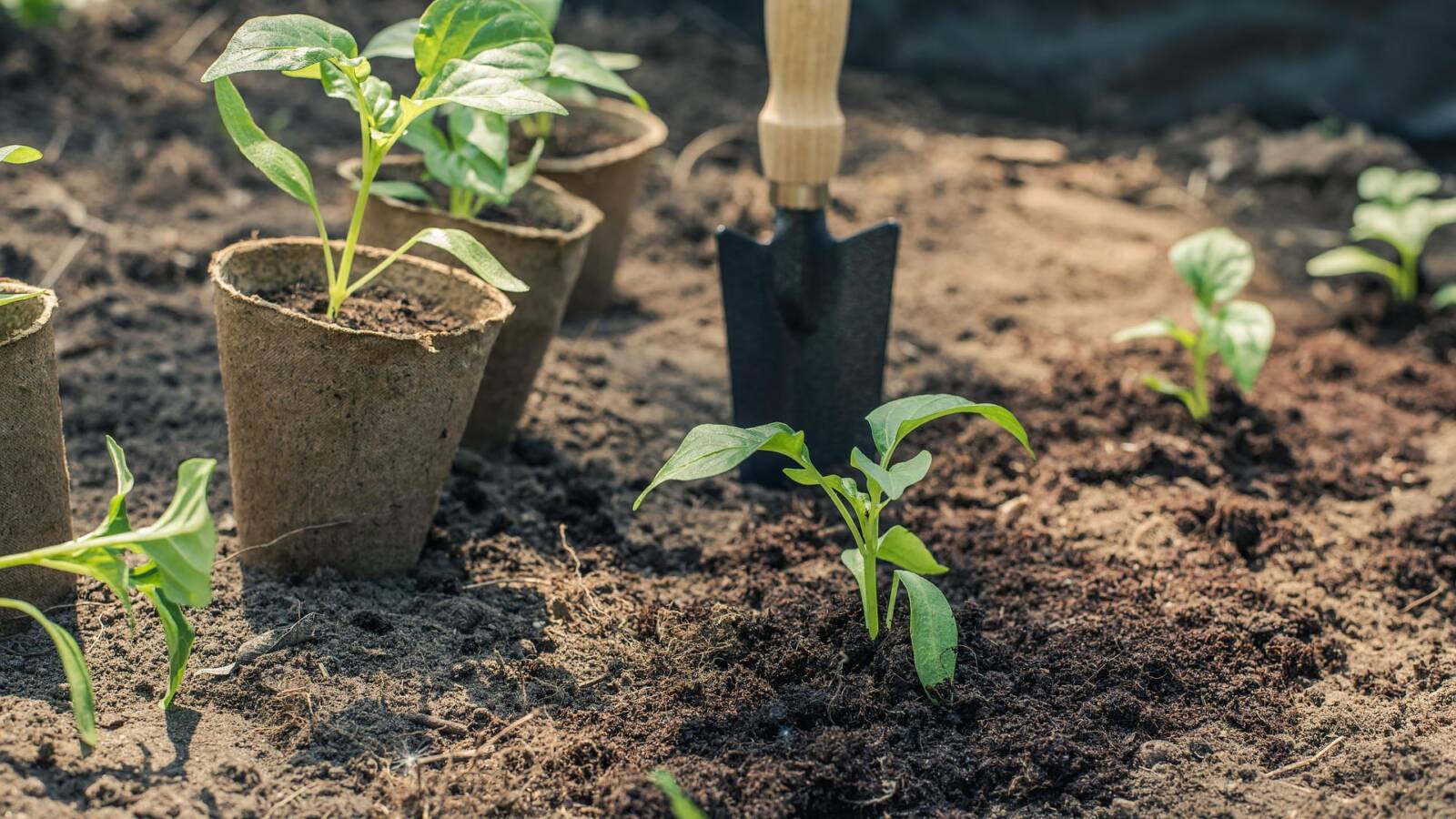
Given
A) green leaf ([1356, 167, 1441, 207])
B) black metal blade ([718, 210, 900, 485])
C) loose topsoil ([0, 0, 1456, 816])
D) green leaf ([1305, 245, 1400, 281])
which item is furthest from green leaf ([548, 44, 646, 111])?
green leaf ([1356, 167, 1441, 207])

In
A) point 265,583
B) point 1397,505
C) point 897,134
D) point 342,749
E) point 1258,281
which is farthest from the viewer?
point 897,134

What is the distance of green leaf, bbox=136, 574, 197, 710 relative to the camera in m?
1.45

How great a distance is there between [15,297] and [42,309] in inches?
6.0

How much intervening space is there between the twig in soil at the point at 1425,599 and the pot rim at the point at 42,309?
7.05 feet

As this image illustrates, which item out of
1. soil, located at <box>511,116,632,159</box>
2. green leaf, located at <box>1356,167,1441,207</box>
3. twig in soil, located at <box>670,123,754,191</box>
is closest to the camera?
soil, located at <box>511,116,632,159</box>

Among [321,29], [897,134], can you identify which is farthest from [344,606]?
[897,134]

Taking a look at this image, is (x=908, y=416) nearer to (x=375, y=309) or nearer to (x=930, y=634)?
(x=930, y=634)

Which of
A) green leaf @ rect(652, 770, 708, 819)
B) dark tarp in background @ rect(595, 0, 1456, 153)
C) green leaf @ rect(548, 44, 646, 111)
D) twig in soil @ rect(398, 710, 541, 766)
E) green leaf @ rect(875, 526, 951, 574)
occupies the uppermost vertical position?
dark tarp in background @ rect(595, 0, 1456, 153)

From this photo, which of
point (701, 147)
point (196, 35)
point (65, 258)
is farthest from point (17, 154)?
point (196, 35)

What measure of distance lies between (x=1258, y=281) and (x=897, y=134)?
1.49 m

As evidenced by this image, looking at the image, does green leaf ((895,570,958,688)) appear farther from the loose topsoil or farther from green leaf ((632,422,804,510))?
green leaf ((632,422,804,510))

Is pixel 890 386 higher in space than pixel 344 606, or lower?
higher

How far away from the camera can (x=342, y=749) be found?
1578 mm

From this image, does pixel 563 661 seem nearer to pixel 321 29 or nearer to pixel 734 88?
pixel 321 29
